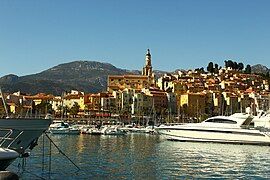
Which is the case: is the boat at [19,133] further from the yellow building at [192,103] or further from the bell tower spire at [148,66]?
the bell tower spire at [148,66]

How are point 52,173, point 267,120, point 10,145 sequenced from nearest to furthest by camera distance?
point 10,145 < point 52,173 < point 267,120

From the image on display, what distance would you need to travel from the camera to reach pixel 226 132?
192ft

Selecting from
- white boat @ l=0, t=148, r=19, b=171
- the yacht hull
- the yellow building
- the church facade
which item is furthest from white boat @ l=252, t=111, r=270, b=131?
the church facade

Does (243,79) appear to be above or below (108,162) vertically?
above

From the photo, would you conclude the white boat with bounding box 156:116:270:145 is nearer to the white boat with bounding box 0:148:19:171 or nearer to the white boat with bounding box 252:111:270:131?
the white boat with bounding box 252:111:270:131

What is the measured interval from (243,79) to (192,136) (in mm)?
132533

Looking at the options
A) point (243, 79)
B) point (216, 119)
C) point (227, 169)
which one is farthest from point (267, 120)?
point (243, 79)

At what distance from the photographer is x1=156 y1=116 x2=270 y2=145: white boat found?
189ft

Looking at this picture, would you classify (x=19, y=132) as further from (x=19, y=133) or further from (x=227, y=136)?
(x=227, y=136)

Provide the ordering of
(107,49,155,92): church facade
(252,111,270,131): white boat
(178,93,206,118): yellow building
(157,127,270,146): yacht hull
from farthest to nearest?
(107,49,155,92): church facade < (178,93,206,118): yellow building < (252,111,270,131): white boat < (157,127,270,146): yacht hull

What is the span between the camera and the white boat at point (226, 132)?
5753cm

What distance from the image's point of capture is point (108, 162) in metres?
33.3

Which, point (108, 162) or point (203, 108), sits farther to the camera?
point (203, 108)

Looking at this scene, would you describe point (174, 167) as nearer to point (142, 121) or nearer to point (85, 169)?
point (85, 169)
